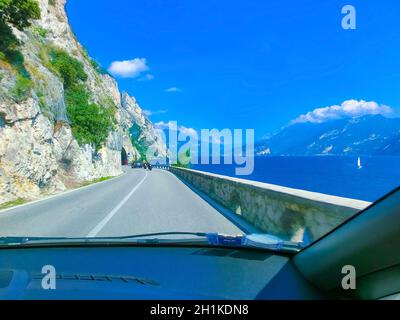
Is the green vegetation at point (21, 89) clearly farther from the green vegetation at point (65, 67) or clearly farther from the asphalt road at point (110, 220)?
the green vegetation at point (65, 67)

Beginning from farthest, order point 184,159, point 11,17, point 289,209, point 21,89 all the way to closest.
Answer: point 184,159 < point 11,17 < point 21,89 < point 289,209

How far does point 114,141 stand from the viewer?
5856 cm

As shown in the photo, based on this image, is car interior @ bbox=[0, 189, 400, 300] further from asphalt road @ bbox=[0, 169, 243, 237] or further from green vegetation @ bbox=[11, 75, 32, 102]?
green vegetation @ bbox=[11, 75, 32, 102]

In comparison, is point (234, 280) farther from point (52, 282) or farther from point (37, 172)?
point (37, 172)

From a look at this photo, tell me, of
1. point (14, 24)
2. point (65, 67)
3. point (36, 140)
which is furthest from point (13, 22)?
point (65, 67)

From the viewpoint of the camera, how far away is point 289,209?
7574 mm

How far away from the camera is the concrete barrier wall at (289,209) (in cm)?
534

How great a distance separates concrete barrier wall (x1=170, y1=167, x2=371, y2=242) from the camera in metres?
5.34

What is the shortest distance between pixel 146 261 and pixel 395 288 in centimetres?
226

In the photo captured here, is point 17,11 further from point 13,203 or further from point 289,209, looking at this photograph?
point 289,209

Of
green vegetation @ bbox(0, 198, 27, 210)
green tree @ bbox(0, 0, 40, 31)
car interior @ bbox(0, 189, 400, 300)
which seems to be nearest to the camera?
car interior @ bbox(0, 189, 400, 300)

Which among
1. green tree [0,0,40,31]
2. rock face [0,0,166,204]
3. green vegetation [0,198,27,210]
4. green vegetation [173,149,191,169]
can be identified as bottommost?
green vegetation [0,198,27,210]

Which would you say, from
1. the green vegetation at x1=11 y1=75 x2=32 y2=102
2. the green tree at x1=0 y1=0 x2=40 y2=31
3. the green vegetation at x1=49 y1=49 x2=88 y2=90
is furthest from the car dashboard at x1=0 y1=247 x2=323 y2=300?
the green vegetation at x1=49 y1=49 x2=88 y2=90

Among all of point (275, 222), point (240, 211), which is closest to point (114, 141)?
point (240, 211)
